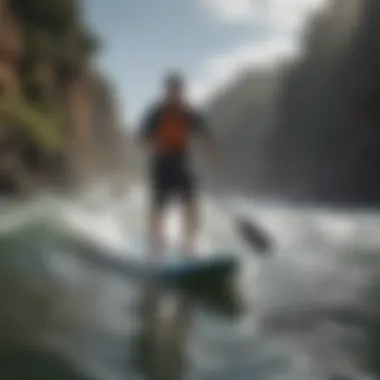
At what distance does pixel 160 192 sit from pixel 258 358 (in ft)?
0.92

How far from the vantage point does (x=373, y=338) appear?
124 centimetres

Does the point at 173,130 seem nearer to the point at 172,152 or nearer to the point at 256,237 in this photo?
the point at 172,152

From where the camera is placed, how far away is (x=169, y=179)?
4.10 ft

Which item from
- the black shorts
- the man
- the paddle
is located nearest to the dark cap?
the man

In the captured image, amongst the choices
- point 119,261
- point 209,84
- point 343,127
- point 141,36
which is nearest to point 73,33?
point 141,36

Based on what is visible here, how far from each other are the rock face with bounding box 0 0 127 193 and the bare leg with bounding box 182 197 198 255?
5.7 inches

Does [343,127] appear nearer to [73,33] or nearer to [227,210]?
[227,210]

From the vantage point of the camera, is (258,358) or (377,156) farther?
(377,156)

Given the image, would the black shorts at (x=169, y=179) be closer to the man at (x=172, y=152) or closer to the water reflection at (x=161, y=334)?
the man at (x=172, y=152)

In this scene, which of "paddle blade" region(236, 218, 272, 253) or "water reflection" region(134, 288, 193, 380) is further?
"paddle blade" region(236, 218, 272, 253)

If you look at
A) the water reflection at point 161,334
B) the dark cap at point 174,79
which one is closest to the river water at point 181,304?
the water reflection at point 161,334

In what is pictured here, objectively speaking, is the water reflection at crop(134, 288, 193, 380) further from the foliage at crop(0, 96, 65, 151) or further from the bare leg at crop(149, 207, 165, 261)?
the foliage at crop(0, 96, 65, 151)

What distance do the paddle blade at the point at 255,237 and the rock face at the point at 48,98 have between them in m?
0.23

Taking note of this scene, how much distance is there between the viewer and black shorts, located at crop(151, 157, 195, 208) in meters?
1.24
